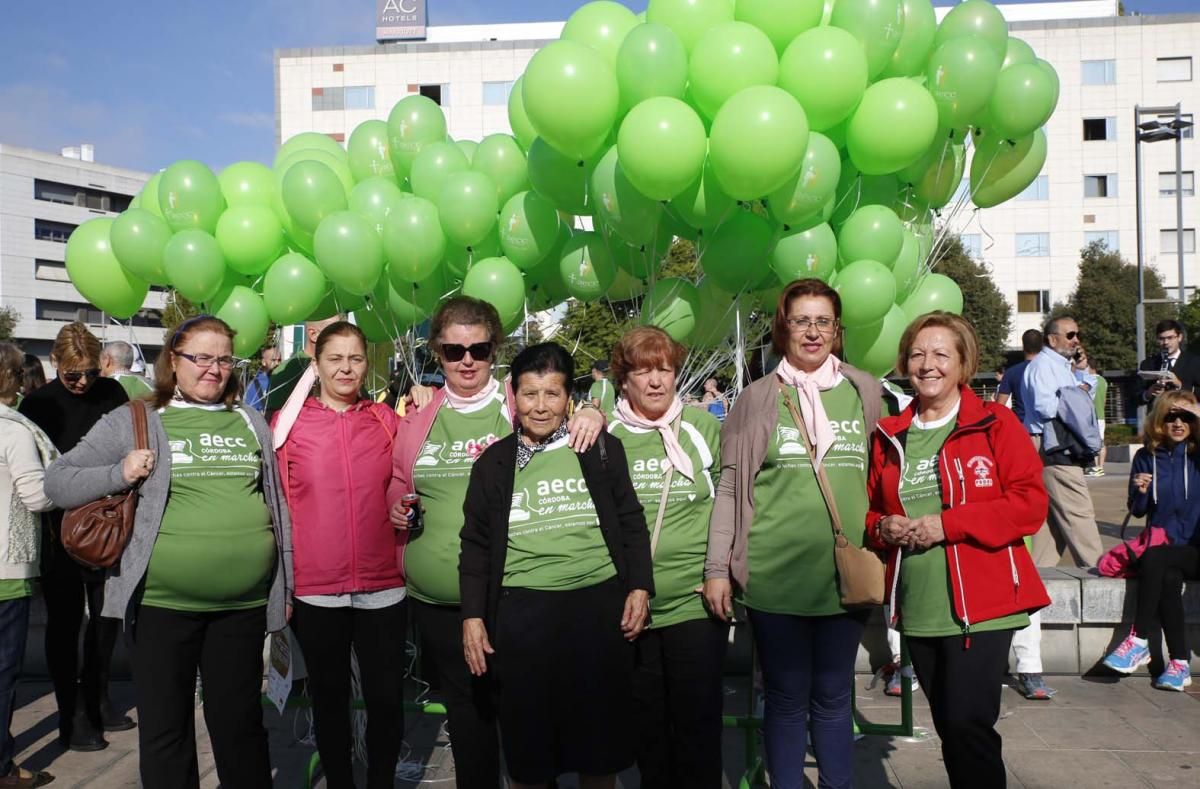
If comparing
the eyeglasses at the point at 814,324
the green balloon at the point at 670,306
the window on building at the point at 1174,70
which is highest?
the window on building at the point at 1174,70

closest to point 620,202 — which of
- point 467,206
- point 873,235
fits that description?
point 467,206

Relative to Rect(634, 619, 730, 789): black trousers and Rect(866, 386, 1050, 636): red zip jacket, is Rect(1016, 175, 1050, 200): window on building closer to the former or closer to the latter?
Rect(866, 386, 1050, 636): red zip jacket

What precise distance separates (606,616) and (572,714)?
0.31m

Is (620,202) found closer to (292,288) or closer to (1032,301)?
(292,288)

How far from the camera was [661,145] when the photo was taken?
15.1 ft

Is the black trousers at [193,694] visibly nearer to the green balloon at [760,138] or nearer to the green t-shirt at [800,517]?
the green t-shirt at [800,517]

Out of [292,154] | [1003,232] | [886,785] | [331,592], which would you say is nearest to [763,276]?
[886,785]

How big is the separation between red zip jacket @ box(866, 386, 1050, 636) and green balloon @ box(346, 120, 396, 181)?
529cm

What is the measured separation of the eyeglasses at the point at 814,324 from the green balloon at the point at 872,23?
2528 mm

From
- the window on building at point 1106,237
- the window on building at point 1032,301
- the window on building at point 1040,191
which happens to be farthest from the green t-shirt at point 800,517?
the window on building at point 1106,237

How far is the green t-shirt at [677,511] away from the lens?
3.04 metres

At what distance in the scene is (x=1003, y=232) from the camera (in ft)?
131

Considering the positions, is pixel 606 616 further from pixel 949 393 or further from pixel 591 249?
pixel 591 249

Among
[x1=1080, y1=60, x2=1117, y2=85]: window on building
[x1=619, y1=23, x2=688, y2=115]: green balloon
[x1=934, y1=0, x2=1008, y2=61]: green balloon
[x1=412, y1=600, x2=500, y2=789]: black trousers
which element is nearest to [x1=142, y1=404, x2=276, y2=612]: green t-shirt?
[x1=412, y1=600, x2=500, y2=789]: black trousers
